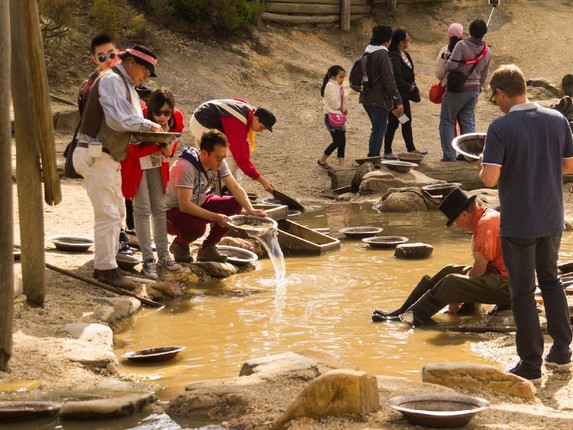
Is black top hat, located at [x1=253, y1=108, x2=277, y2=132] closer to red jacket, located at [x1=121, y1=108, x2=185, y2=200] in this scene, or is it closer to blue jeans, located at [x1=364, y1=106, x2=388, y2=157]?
red jacket, located at [x1=121, y1=108, x2=185, y2=200]

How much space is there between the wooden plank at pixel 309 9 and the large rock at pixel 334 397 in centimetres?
1940

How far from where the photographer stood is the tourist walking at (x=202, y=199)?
9.42 metres

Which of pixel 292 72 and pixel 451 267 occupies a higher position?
pixel 292 72

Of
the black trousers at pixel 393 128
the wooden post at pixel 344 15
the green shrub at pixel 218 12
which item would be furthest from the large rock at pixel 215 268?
the wooden post at pixel 344 15

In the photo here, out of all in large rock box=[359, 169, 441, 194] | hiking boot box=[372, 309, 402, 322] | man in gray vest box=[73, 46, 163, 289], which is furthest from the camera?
large rock box=[359, 169, 441, 194]

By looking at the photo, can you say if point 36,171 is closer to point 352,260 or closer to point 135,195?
point 135,195

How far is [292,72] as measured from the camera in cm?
2231

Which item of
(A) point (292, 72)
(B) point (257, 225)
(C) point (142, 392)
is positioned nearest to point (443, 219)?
(B) point (257, 225)

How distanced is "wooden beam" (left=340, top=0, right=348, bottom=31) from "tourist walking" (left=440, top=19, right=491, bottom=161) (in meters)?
10.1

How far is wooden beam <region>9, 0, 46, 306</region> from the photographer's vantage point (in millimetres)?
7395

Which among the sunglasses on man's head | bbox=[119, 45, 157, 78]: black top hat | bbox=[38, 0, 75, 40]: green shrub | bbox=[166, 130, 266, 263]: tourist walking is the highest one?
bbox=[38, 0, 75, 40]: green shrub

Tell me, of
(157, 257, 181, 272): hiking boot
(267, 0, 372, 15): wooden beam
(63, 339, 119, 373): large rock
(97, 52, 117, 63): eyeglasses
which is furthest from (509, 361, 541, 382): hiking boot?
(267, 0, 372, 15): wooden beam

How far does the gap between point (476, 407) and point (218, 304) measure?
375cm

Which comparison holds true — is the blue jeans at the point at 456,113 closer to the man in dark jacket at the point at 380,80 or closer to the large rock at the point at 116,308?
the man in dark jacket at the point at 380,80
